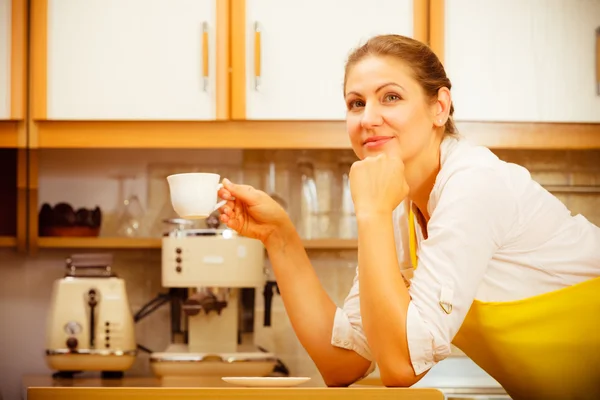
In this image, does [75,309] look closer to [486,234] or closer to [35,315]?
Answer: [35,315]

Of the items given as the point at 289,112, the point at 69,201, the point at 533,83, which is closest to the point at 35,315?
the point at 69,201

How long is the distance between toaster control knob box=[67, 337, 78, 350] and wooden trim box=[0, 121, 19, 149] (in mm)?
573

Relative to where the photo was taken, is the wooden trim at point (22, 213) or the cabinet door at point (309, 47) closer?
the cabinet door at point (309, 47)

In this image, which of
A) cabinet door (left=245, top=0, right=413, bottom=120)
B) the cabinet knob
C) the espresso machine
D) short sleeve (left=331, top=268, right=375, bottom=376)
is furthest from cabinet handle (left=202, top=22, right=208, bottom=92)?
short sleeve (left=331, top=268, right=375, bottom=376)

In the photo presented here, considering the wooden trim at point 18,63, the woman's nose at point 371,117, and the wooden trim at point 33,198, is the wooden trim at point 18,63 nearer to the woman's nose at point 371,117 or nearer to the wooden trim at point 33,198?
the wooden trim at point 33,198

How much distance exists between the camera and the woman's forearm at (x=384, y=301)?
107cm

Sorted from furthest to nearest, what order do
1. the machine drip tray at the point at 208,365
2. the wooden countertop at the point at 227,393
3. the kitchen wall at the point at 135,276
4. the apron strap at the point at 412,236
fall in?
the kitchen wall at the point at 135,276
the machine drip tray at the point at 208,365
the apron strap at the point at 412,236
the wooden countertop at the point at 227,393

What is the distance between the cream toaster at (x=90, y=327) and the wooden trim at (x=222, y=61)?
574 mm

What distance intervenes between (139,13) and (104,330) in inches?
35.7

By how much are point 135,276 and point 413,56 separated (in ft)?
4.92

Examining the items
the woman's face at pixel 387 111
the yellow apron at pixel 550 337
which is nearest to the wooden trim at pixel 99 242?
the woman's face at pixel 387 111

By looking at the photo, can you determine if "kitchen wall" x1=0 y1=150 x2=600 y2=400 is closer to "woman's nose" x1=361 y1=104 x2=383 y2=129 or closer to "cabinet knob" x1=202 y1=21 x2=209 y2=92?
"cabinet knob" x1=202 y1=21 x2=209 y2=92

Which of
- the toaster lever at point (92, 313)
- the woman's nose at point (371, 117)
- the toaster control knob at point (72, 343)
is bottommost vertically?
the toaster control knob at point (72, 343)

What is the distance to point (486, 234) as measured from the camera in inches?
45.1
